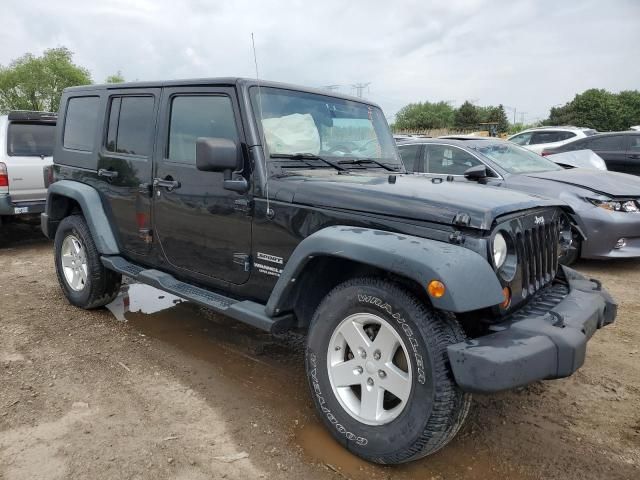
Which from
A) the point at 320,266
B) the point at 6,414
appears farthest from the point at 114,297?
the point at 320,266

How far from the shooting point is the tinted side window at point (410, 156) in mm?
7074

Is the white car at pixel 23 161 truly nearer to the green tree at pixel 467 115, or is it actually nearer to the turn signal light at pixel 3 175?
the turn signal light at pixel 3 175

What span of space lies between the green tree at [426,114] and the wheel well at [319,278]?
8048 cm

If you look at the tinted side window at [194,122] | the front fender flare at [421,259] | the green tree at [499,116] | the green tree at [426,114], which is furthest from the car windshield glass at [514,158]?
the green tree at [426,114]

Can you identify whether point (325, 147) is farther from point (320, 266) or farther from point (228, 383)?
point (228, 383)

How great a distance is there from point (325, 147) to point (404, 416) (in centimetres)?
185

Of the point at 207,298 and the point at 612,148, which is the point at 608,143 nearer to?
the point at 612,148

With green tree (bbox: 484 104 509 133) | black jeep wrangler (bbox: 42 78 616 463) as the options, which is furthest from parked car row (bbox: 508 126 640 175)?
green tree (bbox: 484 104 509 133)

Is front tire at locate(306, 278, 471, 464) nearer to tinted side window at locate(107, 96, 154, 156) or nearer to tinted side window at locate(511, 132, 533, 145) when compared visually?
tinted side window at locate(107, 96, 154, 156)

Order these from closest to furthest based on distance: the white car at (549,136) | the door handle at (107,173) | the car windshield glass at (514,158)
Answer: the door handle at (107,173)
the car windshield glass at (514,158)
the white car at (549,136)

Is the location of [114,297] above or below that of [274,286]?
below

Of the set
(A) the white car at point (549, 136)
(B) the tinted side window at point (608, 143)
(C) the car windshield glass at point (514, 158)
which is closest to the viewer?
(C) the car windshield glass at point (514, 158)

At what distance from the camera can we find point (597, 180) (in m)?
6.22

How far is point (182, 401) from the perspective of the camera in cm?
306
